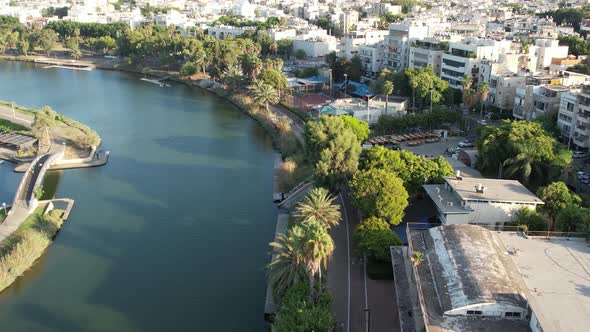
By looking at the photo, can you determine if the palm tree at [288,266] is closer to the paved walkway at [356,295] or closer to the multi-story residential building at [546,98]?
the paved walkway at [356,295]

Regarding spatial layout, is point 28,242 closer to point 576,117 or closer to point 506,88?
point 576,117

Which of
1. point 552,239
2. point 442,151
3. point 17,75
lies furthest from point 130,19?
point 552,239

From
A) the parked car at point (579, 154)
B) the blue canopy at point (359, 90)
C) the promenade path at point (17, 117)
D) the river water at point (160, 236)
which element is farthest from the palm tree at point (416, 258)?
the promenade path at point (17, 117)

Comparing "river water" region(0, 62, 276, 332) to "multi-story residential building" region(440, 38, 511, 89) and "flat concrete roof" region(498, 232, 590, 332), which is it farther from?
"multi-story residential building" region(440, 38, 511, 89)

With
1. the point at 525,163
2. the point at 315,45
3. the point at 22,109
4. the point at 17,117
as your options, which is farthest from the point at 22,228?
the point at 315,45

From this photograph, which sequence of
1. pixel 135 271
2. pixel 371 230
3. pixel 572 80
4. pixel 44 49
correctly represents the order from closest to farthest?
1. pixel 371 230
2. pixel 135 271
3. pixel 572 80
4. pixel 44 49

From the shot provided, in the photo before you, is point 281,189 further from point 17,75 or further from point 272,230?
point 17,75
